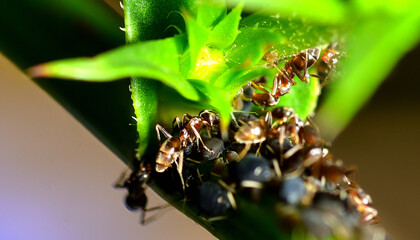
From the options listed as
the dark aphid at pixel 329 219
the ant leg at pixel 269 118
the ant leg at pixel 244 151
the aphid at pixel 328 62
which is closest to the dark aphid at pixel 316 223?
the dark aphid at pixel 329 219

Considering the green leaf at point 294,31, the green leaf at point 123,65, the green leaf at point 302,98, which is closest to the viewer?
the green leaf at point 123,65

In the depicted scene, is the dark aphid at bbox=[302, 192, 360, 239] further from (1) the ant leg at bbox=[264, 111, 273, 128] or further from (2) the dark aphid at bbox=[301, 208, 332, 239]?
(1) the ant leg at bbox=[264, 111, 273, 128]

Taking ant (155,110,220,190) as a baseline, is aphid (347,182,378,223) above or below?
below

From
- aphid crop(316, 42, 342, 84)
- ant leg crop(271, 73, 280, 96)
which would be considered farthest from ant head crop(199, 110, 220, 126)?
aphid crop(316, 42, 342, 84)

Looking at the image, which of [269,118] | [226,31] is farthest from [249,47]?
[269,118]

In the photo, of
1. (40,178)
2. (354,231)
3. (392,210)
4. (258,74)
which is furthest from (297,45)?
(40,178)

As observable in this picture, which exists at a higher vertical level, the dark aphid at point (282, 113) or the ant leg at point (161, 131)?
the ant leg at point (161, 131)

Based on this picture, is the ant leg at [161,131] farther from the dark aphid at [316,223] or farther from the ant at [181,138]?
the dark aphid at [316,223]

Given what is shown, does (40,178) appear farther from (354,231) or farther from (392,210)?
(354,231)
